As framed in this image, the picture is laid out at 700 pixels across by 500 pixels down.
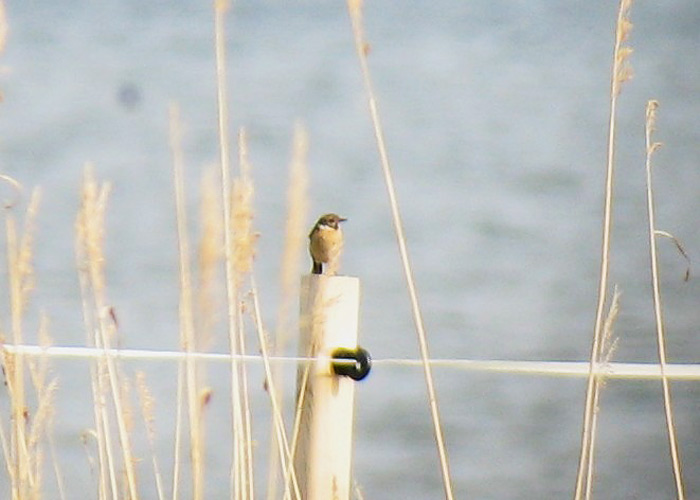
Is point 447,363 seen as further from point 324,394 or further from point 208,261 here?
point 208,261

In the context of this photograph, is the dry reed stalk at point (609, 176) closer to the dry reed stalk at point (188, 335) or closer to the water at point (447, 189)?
the dry reed stalk at point (188, 335)

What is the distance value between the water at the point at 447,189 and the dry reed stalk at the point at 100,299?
3.79m

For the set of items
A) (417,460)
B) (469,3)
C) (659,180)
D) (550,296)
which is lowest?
(417,460)

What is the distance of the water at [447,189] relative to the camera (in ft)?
18.9

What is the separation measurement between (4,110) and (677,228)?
303cm

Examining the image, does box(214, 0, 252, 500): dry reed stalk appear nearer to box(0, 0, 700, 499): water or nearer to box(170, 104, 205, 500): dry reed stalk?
box(170, 104, 205, 500): dry reed stalk

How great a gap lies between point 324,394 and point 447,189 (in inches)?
176

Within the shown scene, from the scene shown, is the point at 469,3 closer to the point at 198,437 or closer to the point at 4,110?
the point at 4,110

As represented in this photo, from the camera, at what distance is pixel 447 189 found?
620 cm

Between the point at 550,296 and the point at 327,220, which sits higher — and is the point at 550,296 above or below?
below

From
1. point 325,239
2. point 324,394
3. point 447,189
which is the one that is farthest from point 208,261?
point 447,189

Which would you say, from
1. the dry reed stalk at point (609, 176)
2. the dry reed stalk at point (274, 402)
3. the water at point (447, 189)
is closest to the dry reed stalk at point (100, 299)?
the dry reed stalk at point (274, 402)

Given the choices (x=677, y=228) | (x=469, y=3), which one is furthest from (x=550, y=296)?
(x=469, y=3)

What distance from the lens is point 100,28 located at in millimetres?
5934
